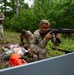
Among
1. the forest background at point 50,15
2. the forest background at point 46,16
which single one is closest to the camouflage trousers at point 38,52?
the forest background at point 46,16

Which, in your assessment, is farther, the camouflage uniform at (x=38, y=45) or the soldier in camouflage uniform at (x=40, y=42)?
the camouflage uniform at (x=38, y=45)

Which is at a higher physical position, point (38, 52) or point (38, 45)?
point (38, 45)

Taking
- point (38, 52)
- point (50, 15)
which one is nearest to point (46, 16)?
point (50, 15)

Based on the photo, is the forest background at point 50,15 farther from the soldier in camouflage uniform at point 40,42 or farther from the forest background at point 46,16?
the soldier in camouflage uniform at point 40,42

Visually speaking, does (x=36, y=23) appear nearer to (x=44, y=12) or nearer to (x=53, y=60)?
(x=44, y=12)

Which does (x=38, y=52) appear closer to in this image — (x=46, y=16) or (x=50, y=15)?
(x=50, y=15)

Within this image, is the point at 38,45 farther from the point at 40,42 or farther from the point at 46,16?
the point at 46,16

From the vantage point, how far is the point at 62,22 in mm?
Answer: 12469

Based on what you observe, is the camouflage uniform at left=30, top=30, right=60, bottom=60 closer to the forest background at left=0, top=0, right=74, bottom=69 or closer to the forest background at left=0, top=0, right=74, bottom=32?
the forest background at left=0, top=0, right=74, bottom=69

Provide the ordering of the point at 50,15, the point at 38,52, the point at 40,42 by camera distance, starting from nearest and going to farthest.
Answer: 1. the point at 40,42
2. the point at 38,52
3. the point at 50,15

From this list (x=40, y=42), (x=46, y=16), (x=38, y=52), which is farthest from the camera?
(x=46, y=16)

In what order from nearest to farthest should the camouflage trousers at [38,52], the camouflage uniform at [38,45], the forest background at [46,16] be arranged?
the camouflage uniform at [38,45], the camouflage trousers at [38,52], the forest background at [46,16]

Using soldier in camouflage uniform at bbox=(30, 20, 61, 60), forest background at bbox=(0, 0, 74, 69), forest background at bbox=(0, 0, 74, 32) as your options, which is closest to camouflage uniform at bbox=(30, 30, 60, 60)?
soldier in camouflage uniform at bbox=(30, 20, 61, 60)

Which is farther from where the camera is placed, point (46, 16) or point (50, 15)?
point (46, 16)
